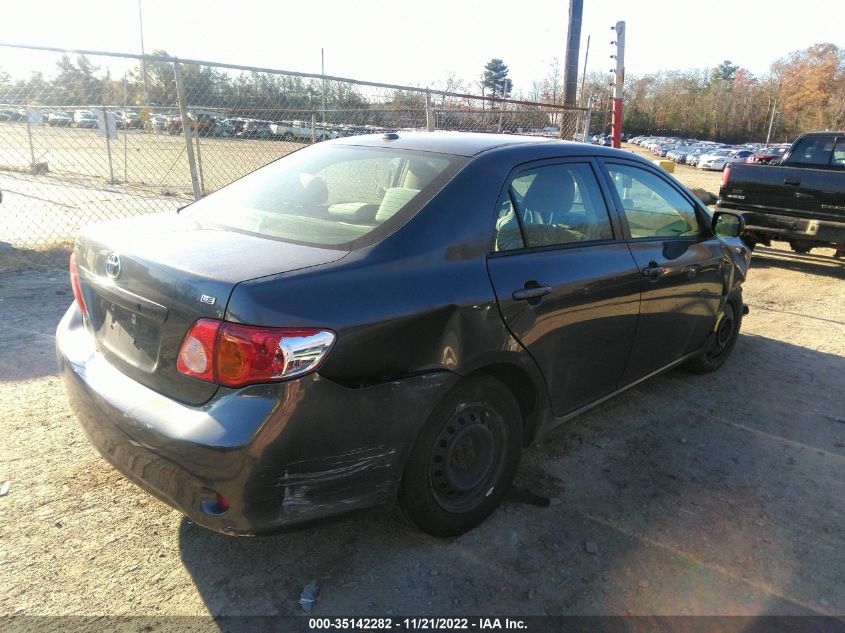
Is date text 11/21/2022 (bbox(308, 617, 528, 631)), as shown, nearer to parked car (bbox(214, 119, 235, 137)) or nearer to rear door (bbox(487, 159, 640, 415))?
rear door (bbox(487, 159, 640, 415))

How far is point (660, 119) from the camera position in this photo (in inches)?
3812

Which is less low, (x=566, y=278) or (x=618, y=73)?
(x=618, y=73)

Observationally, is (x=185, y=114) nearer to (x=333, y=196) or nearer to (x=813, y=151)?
(x=333, y=196)

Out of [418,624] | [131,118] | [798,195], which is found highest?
[131,118]

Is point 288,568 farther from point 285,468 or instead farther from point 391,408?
point 391,408

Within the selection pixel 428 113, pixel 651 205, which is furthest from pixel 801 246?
pixel 651 205

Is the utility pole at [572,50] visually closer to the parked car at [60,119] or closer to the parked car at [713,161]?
the parked car at [60,119]

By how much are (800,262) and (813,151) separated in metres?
1.63

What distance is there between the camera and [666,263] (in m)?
3.67

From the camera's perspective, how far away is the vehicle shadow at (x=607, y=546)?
2398 mm

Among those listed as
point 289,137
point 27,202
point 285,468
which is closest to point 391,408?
point 285,468

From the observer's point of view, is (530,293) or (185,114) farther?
(185,114)

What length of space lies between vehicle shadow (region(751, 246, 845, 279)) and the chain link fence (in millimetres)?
4033

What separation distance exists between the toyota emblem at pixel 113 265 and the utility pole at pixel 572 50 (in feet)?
38.8
